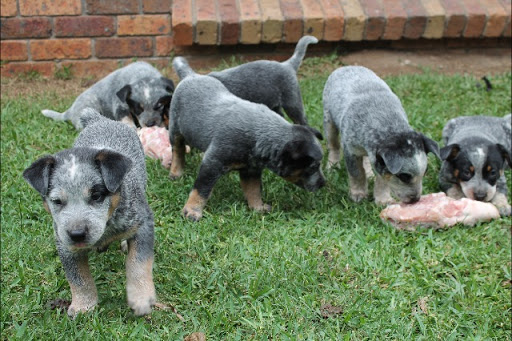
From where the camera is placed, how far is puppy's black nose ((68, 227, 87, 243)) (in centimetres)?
353

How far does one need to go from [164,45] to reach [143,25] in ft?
1.21

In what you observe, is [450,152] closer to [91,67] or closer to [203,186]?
[203,186]

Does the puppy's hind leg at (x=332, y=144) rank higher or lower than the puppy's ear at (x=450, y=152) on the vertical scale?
lower

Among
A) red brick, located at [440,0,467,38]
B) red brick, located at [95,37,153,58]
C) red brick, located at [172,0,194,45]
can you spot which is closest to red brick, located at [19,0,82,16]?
red brick, located at [95,37,153,58]

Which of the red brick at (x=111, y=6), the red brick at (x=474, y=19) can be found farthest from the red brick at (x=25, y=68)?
the red brick at (x=474, y=19)

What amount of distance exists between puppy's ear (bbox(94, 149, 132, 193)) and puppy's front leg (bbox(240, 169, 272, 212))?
1991 mm

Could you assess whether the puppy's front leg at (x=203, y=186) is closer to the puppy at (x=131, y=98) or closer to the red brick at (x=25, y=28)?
the puppy at (x=131, y=98)

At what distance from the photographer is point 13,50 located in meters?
8.22

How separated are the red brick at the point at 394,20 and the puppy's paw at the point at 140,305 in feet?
18.7

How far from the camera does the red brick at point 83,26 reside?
319 inches

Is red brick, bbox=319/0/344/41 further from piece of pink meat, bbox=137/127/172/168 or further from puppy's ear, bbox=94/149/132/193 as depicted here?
puppy's ear, bbox=94/149/132/193

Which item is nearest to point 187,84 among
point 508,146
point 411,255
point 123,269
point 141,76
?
point 141,76

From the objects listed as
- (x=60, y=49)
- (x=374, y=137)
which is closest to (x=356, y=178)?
(x=374, y=137)

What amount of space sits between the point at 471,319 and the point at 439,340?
0.38 metres
